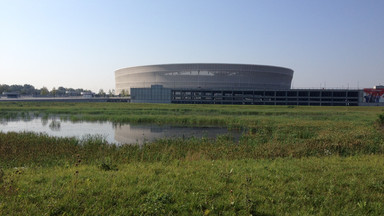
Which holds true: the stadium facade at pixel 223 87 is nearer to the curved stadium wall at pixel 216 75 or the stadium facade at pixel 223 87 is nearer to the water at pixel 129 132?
the curved stadium wall at pixel 216 75

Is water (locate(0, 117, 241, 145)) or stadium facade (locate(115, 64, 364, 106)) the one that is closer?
water (locate(0, 117, 241, 145))

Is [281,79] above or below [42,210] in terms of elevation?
above

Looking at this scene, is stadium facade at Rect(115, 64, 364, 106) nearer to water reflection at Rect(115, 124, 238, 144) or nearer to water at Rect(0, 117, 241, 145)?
water at Rect(0, 117, 241, 145)

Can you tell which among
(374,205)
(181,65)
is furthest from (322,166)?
(181,65)

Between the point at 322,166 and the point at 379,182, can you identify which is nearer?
the point at 379,182

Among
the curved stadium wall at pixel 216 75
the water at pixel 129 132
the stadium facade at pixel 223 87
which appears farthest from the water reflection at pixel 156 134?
the curved stadium wall at pixel 216 75

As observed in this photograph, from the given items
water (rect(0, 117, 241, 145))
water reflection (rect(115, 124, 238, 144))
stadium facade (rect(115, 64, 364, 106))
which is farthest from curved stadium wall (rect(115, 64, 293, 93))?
water reflection (rect(115, 124, 238, 144))

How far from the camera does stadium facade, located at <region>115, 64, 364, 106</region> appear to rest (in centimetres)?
8250

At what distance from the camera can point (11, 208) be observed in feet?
A: 18.3

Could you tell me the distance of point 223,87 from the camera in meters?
97.8

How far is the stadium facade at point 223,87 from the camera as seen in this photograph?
82.5m

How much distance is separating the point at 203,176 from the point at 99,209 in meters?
3.12

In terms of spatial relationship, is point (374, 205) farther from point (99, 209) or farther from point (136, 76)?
point (136, 76)

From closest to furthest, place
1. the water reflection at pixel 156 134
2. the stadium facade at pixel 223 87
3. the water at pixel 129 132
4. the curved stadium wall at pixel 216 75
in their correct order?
the water reflection at pixel 156 134
the water at pixel 129 132
the stadium facade at pixel 223 87
the curved stadium wall at pixel 216 75
